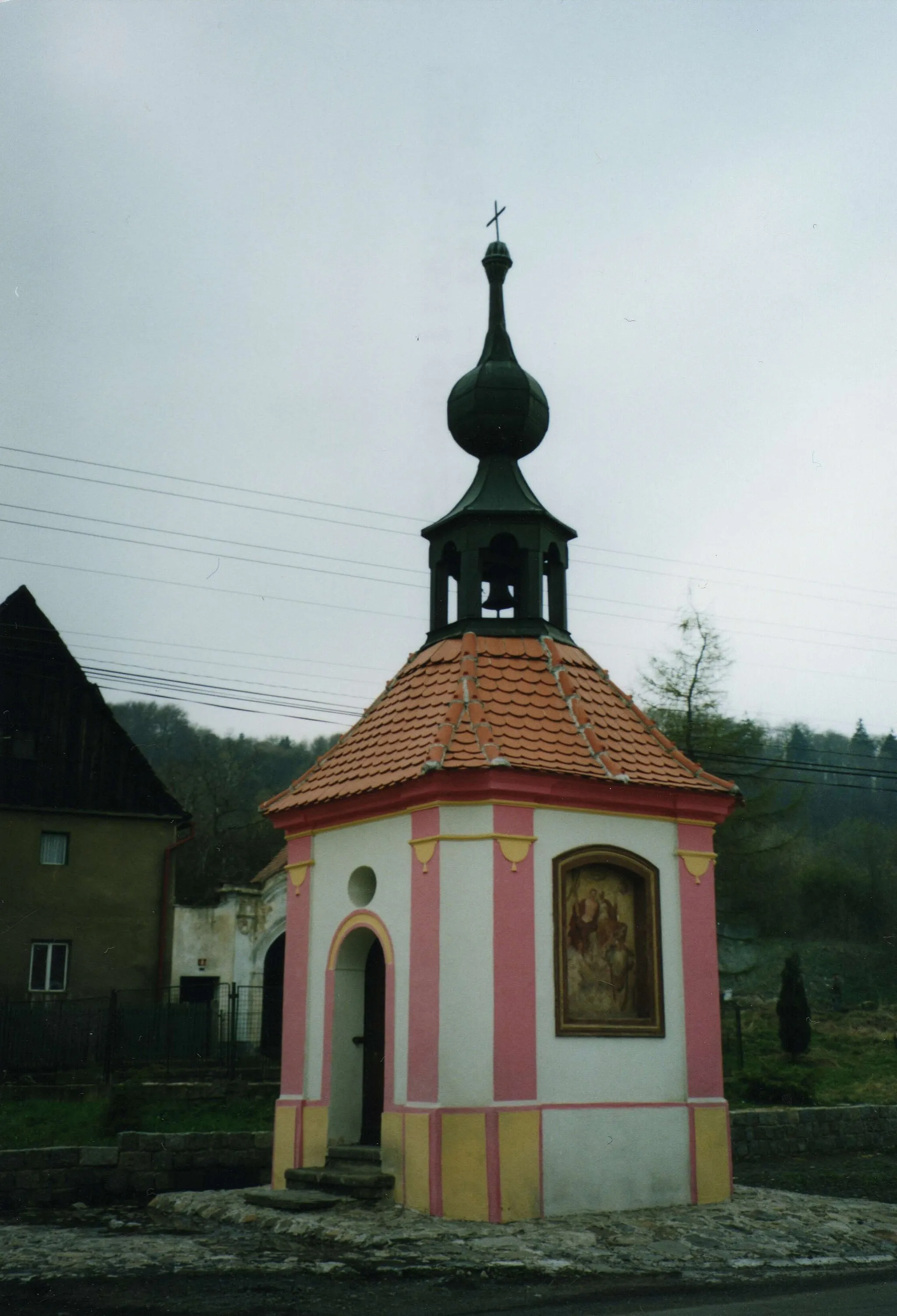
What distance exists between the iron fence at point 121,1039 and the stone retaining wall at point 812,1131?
6.98m

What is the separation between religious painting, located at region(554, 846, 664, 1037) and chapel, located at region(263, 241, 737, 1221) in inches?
0.8

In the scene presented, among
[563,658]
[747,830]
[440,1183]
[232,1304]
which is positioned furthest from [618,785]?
[747,830]

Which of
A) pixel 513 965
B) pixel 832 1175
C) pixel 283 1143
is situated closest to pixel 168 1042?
pixel 283 1143

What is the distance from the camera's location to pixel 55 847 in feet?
82.3

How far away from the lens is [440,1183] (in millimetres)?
10234

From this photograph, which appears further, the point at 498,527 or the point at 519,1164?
the point at 498,527

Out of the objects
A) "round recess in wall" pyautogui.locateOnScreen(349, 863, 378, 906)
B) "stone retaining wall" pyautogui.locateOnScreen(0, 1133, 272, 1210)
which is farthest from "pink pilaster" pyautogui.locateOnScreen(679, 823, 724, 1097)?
"stone retaining wall" pyautogui.locateOnScreen(0, 1133, 272, 1210)

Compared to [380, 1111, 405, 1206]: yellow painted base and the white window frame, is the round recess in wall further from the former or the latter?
the white window frame

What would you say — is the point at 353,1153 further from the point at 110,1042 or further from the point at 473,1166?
the point at 110,1042

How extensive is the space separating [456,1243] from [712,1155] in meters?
3.32

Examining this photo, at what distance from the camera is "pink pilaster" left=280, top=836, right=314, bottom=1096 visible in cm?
1250

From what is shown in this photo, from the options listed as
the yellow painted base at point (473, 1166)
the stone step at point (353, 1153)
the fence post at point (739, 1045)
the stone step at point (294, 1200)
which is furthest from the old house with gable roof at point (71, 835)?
the yellow painted base at point (473, 1166)

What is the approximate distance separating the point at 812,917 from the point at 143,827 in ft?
125

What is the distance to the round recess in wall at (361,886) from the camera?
12.3m
